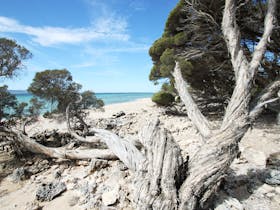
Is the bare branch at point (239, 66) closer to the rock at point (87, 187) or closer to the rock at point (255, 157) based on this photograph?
the rock at point (255, 157)

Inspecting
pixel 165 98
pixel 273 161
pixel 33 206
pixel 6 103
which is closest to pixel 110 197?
pixel 33 206

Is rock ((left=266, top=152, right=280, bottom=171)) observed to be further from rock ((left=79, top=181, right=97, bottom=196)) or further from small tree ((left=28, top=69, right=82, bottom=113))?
small tree ((left=28, top=69, right=82, bottom=113))

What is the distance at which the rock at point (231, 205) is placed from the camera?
1.84 metres

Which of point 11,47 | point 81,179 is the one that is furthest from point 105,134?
point 11,47

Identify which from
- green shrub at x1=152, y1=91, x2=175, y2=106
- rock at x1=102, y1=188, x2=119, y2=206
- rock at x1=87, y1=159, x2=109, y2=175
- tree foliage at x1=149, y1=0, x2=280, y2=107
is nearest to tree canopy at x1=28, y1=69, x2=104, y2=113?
rock at x1=87, y1=159, x2=109, y2=175

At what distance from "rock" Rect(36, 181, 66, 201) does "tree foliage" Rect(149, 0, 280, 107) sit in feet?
13.7

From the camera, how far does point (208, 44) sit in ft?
15.7

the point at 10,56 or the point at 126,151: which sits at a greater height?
the point at 10,56

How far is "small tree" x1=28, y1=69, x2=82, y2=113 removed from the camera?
14.5 ft

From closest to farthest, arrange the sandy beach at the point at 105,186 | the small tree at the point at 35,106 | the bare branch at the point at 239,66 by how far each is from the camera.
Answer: the sandy beach at the point at 105,186 < the bare branch at the point at 239,66 < the small tree at the point at 35,106

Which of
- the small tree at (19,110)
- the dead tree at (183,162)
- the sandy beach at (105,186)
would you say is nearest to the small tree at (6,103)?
the small tree at (19,110)

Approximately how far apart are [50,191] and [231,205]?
278 centimetres

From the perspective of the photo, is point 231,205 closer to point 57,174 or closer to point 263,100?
point 263,100

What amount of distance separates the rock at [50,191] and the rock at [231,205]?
8.10ft
